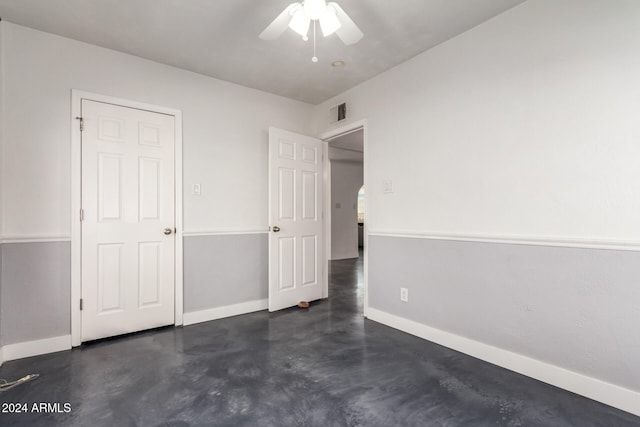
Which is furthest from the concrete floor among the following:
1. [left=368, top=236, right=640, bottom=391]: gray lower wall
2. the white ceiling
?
the white ceiling

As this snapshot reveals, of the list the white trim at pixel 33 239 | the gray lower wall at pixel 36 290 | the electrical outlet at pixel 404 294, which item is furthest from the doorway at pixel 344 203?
the white trim at pixel 33 239

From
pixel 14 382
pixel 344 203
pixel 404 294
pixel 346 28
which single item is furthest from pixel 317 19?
pixel 344 203

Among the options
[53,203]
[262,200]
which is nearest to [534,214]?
[262,200]

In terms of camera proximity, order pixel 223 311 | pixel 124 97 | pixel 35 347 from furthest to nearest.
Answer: pixel 223 311 → pixel 124 97 → pixel 35 347

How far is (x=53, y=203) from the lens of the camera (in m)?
2.47

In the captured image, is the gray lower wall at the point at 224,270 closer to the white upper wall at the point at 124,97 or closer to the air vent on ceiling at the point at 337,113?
the white upper wall at the point at 124,97

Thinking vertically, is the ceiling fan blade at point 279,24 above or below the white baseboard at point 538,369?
above

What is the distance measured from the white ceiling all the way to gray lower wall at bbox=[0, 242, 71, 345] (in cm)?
171

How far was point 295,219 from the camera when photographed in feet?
12.0

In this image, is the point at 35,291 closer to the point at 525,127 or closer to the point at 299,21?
the point at 299,21

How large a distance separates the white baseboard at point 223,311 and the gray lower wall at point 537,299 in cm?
160

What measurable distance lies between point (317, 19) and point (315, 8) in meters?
0.07

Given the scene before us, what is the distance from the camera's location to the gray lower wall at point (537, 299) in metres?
1.74

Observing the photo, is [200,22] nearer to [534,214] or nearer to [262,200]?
[262,200]
